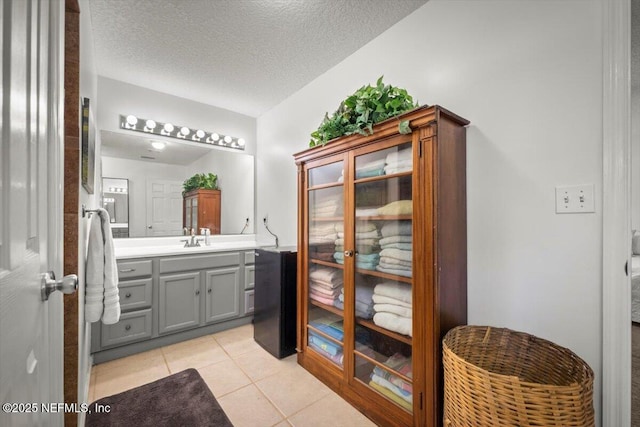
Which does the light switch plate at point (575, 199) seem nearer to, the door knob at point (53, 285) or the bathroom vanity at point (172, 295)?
the door knob at point (53, 285)

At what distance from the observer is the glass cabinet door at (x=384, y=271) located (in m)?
1.48

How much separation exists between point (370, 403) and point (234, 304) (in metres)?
1.76

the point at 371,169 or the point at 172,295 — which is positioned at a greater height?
the point at 371,169

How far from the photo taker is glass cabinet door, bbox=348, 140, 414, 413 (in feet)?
4.84

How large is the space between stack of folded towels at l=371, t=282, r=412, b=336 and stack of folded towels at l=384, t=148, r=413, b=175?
0.63 meters

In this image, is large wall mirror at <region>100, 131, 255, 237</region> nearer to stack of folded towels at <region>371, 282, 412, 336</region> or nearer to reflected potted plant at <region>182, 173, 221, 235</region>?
reflected potted plant at <region>182, 173, 221, 235</region>

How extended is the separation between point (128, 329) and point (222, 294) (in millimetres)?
796

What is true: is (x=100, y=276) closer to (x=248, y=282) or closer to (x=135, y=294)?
(x=135, y=294)

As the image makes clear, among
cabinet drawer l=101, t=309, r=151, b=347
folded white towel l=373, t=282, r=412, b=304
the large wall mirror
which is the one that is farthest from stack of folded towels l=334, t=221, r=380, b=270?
the large wall mirror

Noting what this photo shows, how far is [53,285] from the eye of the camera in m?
0.76

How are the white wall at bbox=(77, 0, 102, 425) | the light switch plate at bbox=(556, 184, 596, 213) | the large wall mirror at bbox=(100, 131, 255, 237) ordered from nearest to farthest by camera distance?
the light switch plate at bbox=(556, 184, 596, 213) < the white wall at bbox=(77, 0, 102, 425) < the large wall mirror at bbox=(100, 131, 255, 237)

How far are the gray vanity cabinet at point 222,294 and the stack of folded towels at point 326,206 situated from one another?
1298 mm

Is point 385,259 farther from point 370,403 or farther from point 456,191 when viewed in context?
point 370,403

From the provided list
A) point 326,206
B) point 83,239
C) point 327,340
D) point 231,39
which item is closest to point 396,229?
point 326,206
